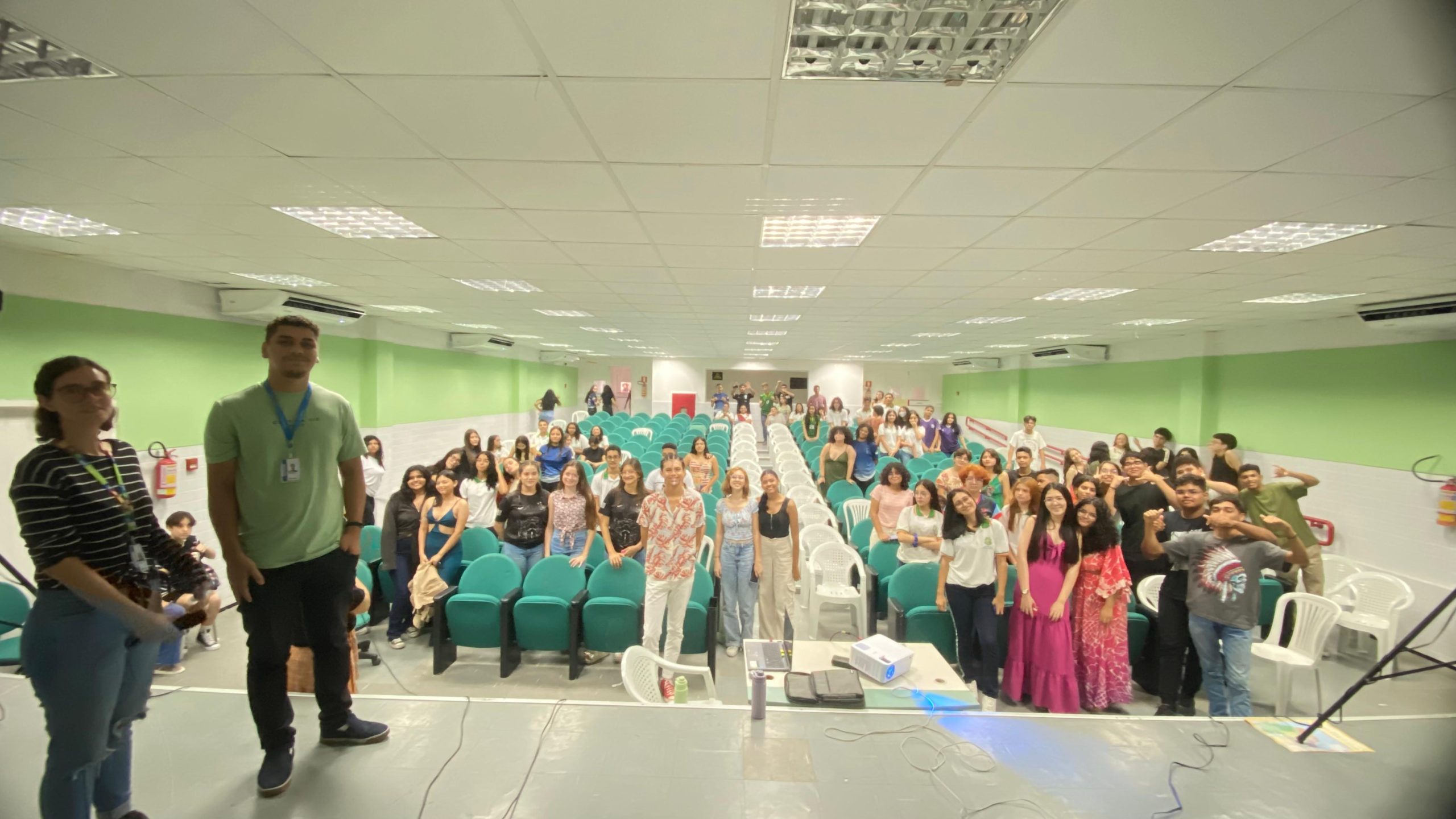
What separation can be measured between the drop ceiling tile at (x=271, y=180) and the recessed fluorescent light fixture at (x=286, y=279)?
2.91 metres

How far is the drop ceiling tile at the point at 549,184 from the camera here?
2.68 meters

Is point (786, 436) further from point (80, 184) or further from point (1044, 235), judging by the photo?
point (80, 184)

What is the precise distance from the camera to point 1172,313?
7.12m

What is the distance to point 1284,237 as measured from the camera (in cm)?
351

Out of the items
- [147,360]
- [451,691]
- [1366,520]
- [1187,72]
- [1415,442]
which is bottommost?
[451,691]

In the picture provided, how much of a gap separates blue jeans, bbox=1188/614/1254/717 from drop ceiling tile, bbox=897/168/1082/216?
2.87 m

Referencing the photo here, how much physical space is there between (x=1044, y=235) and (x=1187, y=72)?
1978mm

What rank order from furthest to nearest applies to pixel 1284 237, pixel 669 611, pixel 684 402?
pixel 684 402 < pixel 669 611 < pixel 1284 237

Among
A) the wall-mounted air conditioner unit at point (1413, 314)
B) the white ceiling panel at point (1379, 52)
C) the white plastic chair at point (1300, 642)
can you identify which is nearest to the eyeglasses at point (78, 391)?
the white ceiling panel at point (1379, 52)

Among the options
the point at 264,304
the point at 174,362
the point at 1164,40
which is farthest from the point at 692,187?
the point at 174,362

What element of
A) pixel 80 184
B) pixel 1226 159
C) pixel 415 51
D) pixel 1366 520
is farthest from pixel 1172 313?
pixel 80 184

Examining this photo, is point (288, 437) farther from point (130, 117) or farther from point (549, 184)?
point (549, 184)

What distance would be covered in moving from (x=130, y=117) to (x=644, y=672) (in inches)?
134

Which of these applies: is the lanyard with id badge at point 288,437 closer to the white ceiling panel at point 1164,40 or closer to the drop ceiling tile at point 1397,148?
the white ceiling panel at point 1164,40
